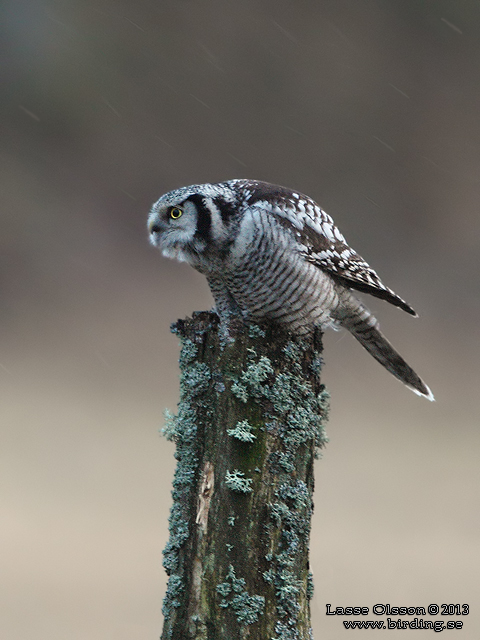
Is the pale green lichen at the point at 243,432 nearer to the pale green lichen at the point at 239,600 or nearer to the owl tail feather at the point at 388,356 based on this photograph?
the pale green lichen at the point at 239,600

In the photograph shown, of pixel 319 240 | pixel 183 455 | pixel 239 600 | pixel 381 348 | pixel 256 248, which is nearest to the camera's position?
pixel 239 600

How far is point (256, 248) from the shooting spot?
1.74m

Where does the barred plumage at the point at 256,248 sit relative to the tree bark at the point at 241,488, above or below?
above

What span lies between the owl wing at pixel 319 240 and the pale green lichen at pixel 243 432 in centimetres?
61

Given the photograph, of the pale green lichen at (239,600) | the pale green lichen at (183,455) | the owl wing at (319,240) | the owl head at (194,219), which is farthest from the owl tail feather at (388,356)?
the pale green lichen at (239,600)

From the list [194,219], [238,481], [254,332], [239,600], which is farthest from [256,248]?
[239,600]

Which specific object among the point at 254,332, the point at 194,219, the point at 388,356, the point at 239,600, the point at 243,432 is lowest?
the point at 239,600

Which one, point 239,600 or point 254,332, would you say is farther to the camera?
point 254,332

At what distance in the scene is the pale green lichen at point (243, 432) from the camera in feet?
4.54

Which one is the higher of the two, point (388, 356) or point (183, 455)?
point (388, 356)

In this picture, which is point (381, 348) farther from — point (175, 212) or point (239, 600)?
point (239, 600)

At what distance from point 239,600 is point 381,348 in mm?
1092

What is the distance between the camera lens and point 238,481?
4.45ft

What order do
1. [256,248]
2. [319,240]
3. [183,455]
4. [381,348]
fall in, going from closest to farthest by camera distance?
[183,455] → [256,248] → [319,240] → [381,348]
